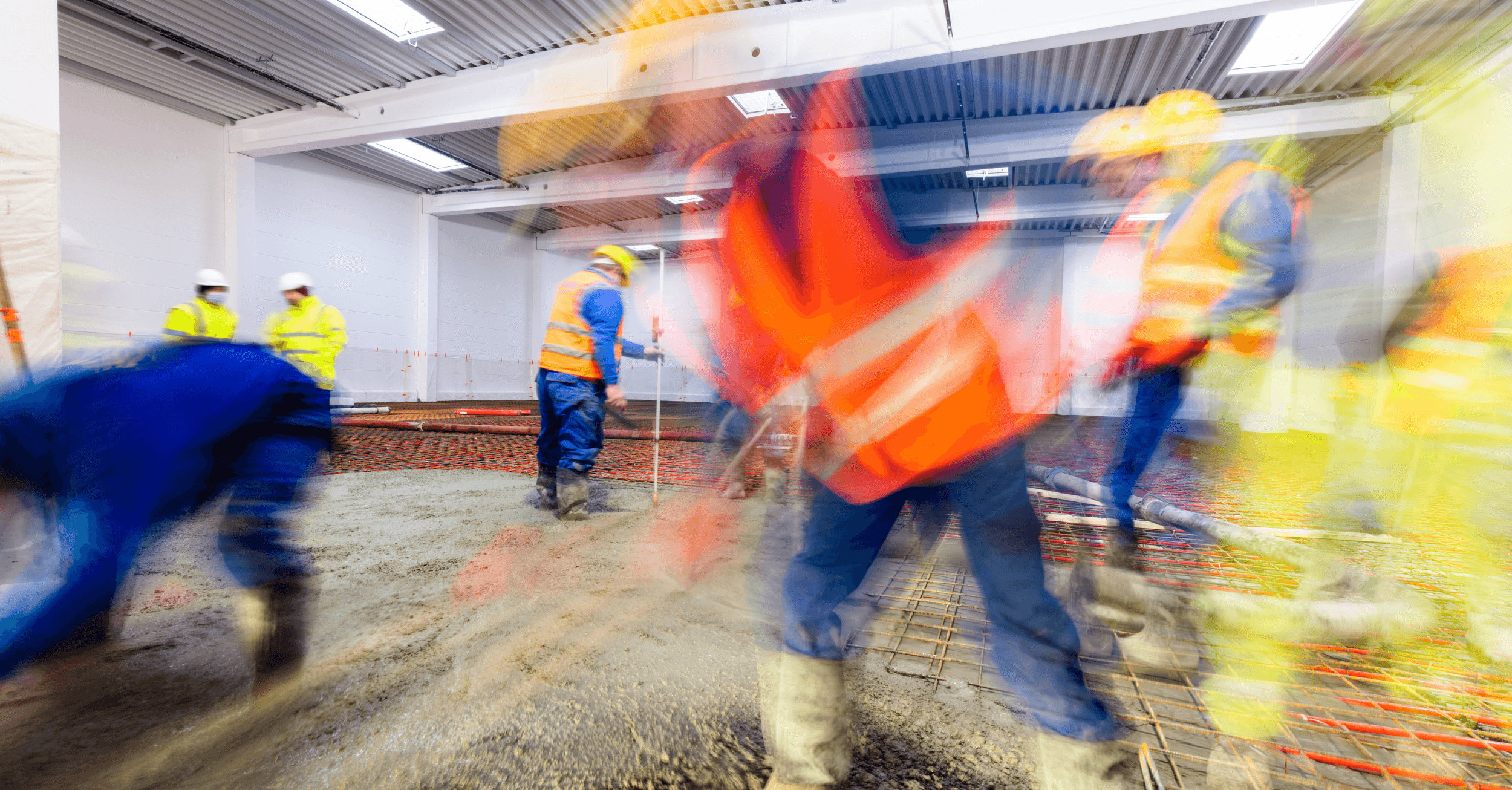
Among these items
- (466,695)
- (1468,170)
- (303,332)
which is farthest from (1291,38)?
(303,332)

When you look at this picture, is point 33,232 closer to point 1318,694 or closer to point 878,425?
point 878,425

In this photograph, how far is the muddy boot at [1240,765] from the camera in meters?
1.31

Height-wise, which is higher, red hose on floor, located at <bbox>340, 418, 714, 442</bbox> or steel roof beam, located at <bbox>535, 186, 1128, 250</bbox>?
steel roof beam, located at <bbox>535, 186, 1128, 250</bbox>

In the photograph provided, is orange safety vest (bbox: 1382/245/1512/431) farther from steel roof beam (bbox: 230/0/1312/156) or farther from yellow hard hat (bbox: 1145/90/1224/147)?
steel roof beam (bbox: 230/0/1312/156)

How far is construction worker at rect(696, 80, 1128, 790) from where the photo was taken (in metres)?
1.05

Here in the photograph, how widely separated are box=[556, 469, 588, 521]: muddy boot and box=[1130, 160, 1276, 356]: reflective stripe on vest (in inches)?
117

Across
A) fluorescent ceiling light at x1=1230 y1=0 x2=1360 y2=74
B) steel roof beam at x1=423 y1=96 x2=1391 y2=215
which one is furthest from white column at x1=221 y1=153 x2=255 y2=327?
fluorescent ceiling light at x1=1230 y1=0 x2=1360 y2=74

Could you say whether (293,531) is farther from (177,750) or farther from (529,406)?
(529,406)

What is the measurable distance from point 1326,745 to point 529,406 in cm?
1568

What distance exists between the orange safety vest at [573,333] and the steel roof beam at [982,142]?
14.9 ft

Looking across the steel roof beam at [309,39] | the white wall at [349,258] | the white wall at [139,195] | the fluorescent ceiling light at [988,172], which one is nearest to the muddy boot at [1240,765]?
the steel roof beam at [309,39]

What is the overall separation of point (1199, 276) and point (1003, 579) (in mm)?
1553

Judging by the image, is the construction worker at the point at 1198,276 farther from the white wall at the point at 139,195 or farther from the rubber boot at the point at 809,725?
the white wall at the point at 139,195

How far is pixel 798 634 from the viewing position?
122 centimetres
